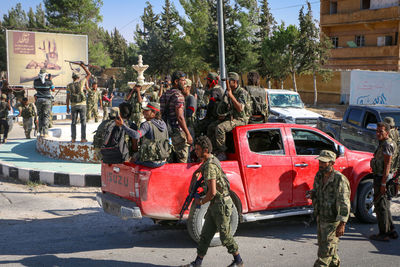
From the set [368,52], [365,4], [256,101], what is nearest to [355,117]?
[256,101]

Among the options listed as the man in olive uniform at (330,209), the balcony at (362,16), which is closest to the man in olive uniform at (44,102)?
the man in olive uniform at (330,209)

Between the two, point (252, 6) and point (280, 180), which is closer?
point (280, 180)

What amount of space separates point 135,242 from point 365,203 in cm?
351

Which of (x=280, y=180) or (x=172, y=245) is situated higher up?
(x=280, y=180)

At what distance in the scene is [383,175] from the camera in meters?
5.89

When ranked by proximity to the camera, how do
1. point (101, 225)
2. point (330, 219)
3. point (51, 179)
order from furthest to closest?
point (51, 179)
point (101, 225)
point (330, 219)

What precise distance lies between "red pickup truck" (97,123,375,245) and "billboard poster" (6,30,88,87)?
2863cm

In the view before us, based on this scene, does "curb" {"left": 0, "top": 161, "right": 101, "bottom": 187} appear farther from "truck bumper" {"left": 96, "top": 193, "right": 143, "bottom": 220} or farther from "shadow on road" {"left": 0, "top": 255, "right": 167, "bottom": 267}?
"shadow on road" {"left": 0, "top": 255, "right": 167, "bottom": 267}

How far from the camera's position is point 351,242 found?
594cm

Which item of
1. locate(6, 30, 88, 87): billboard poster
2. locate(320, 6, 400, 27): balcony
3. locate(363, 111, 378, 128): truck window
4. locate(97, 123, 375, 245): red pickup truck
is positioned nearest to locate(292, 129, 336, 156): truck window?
locate(97, 123, 375, 245): red pickup truck

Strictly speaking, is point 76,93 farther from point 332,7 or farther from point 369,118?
point 332,7

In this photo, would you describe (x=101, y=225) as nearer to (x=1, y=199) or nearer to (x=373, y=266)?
(x=1, y=199)

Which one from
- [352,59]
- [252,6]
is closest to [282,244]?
[252,6]

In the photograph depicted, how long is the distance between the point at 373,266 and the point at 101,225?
12.8 ft
